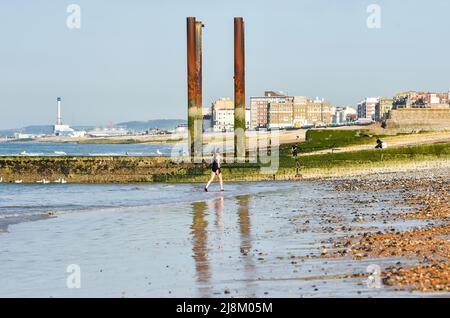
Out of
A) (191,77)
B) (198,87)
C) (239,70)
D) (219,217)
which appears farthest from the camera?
(198,87)

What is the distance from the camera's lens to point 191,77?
141 feet

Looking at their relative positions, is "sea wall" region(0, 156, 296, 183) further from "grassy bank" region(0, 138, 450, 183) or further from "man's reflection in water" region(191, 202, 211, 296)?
"man's reflection in water" region(191, 202, 211, 296)

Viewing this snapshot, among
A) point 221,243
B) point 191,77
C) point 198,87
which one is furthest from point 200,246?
point 198,87

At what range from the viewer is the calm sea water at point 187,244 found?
12195 mm

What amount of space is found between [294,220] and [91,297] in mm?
10336

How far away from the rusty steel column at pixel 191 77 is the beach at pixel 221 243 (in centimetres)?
1154

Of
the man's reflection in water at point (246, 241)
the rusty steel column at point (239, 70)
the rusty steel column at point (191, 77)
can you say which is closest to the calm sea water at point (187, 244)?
the man's reflection in water at point (246, 241)

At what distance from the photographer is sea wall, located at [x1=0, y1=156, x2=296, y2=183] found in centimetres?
4081

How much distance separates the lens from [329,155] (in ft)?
144

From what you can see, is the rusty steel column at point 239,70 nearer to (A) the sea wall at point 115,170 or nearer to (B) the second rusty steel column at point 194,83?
(B) the second rusty steel column at point 194,83

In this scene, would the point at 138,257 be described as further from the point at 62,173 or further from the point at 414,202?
the point at 62,173

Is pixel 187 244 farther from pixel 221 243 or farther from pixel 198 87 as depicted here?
pixel 198 87

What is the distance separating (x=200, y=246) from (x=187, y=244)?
0.41 meters

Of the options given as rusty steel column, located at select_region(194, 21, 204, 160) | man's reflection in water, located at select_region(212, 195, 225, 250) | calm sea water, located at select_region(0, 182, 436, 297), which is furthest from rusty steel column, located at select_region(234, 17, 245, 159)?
man's reflection in water, located at select_region(212, 195, 225, 250)
